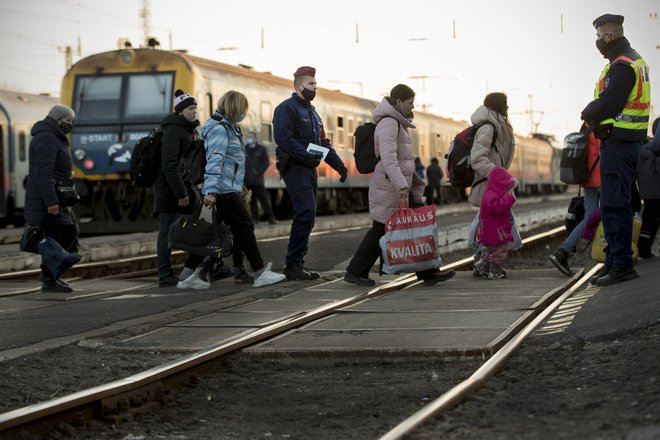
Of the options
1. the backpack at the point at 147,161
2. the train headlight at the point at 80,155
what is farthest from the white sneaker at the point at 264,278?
the train headlight at the point at 80,155

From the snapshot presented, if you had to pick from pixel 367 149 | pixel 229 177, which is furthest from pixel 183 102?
pixel 367 149

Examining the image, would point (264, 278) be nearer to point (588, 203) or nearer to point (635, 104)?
point (588, 203)

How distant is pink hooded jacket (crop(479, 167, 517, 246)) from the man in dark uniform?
41.5 inches

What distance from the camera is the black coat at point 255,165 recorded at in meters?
20.5

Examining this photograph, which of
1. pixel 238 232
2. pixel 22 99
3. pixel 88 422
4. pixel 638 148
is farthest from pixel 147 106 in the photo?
pixel 88 422

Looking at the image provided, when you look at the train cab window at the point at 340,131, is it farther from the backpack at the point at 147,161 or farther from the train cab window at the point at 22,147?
the backpack at the point at 147,161

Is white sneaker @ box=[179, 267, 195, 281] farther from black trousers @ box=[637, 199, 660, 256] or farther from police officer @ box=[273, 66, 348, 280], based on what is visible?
black trousers @ box=[637, 199, 660, 256]

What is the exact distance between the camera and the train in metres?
25.4

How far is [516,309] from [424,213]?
1.96 metres

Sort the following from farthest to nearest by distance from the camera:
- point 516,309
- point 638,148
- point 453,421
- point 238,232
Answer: point 238,232 < point 638,148 < point 516,309 < point 453,421

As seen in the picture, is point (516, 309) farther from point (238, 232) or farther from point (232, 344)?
point (238, 232)

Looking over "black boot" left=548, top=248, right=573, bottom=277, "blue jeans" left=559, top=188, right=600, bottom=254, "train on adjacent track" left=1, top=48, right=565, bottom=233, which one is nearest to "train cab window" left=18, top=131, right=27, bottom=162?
"train on adjacent track" left=1, top=48, right=565, bottom=233

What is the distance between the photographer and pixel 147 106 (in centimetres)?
2003

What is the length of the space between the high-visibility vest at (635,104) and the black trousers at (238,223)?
315 cm
